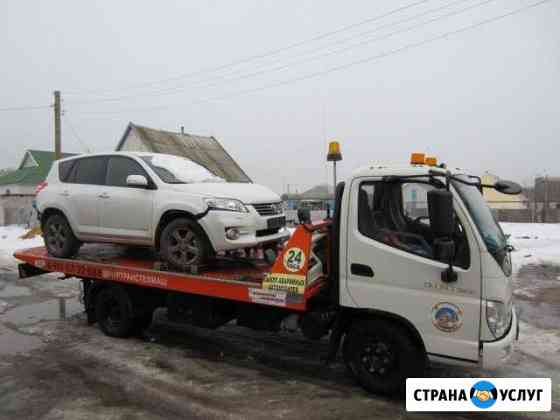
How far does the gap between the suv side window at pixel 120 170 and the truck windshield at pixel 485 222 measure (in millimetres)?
4015

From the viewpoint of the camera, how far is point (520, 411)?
13.6ft

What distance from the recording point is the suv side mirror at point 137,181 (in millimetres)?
5727

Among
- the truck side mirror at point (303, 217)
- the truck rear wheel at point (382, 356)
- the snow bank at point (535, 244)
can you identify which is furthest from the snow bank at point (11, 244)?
the snow bank at point (535, 244)

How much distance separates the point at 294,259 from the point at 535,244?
518 inches

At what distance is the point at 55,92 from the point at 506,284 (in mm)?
22898

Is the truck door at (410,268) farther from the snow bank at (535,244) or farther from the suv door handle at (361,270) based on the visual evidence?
the snow bank at (535,244)

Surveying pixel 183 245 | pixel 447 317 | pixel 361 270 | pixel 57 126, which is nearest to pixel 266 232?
pixel 183 245

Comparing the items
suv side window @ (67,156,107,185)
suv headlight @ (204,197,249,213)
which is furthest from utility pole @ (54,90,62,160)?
suv headlight @ (204,197,249,213)

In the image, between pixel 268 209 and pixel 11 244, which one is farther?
pixel 11 244

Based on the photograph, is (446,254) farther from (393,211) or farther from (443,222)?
(393,211)

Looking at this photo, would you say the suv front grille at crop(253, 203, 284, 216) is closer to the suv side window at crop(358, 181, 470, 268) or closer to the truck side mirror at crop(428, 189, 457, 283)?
the suv side window at crop(358, 181, 470, 268)

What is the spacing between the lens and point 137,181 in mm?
5723

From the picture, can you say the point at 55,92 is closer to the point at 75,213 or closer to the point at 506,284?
the point at 75,213

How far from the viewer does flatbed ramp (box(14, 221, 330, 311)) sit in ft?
14.6
